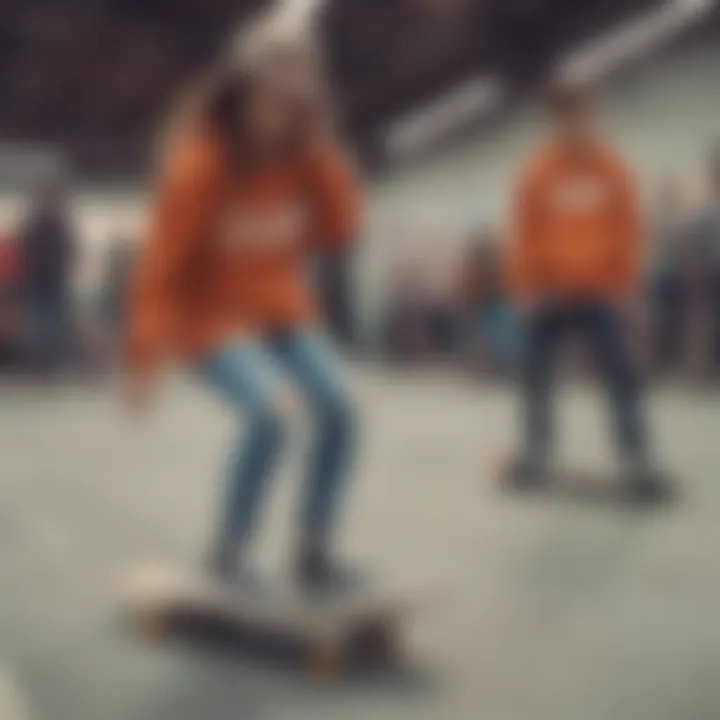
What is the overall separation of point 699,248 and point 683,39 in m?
0.14

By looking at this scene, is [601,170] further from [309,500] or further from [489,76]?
[309,500]

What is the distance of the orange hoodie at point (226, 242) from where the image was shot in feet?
3.00

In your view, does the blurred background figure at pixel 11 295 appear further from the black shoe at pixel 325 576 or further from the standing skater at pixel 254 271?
the black shoe at pixel 325 576

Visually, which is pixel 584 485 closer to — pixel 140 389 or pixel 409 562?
pixel 409 562

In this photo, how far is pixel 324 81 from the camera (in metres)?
0.91

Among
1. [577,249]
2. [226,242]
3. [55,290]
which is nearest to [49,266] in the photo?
[55,290]

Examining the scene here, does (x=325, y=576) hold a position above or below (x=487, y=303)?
below

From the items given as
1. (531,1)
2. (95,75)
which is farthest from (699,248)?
(95,75)

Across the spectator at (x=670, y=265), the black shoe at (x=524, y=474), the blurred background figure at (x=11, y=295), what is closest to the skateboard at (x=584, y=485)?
the black shoe at (x=524, y=474)

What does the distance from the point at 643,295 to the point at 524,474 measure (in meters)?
0.15

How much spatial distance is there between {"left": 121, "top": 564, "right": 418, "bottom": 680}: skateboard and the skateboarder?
0.16m

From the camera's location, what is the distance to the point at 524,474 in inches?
38.7

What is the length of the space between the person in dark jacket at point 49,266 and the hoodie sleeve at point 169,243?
0.05m

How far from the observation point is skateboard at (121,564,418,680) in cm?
95
